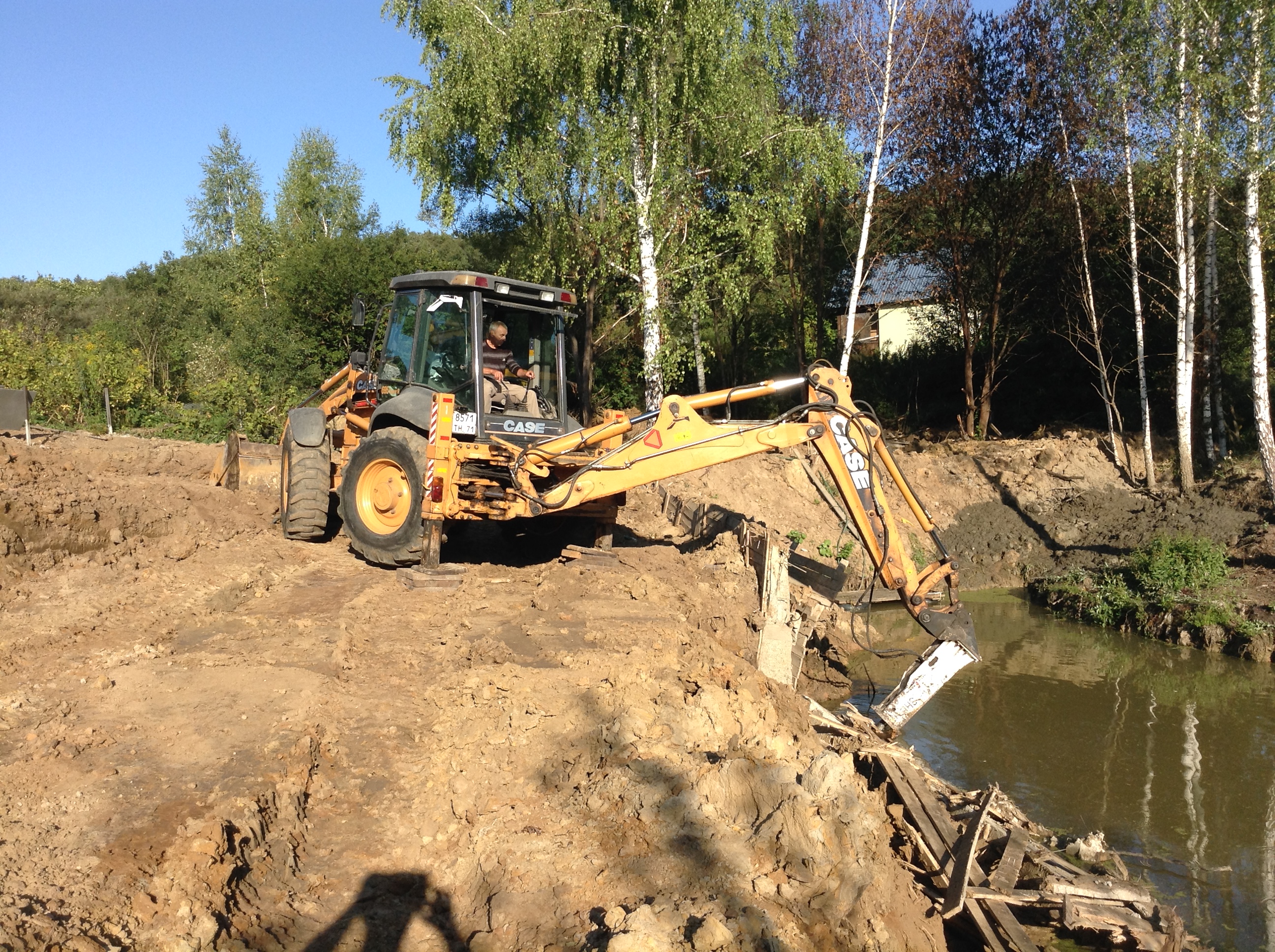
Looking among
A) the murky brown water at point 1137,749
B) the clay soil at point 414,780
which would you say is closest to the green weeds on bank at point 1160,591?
the murky brown water at point 1137,749

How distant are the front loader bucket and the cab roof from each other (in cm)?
429

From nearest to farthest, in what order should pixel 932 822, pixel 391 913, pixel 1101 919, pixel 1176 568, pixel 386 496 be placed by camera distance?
pixel 391 913 < pixel 1101 919 < pixel 932 822 < pixel 386 496 < pixel 1176 568

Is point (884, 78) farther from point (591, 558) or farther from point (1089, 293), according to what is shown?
point (591, 558)

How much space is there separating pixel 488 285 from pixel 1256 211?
10.8m

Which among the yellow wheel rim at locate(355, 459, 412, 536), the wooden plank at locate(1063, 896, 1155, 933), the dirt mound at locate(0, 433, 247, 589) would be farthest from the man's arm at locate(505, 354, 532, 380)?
the wooden plank at locate(1063, 896, 1155, 933)

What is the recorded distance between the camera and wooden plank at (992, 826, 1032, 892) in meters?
5.21

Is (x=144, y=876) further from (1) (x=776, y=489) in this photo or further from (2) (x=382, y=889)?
(1) (x=776, y=489)

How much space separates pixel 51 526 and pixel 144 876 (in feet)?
22.9

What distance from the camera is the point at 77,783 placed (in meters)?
4.51

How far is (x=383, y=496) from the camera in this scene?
893cm

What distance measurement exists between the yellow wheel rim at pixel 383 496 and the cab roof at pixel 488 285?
5.34 ft

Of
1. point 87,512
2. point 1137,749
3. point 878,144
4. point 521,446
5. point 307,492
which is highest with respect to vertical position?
point 878,144

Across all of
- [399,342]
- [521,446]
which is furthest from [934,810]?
[399,342]

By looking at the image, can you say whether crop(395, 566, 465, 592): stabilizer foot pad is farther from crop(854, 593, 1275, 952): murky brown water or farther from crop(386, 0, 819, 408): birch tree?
crop(386, 0, 819, 408): birch tree
